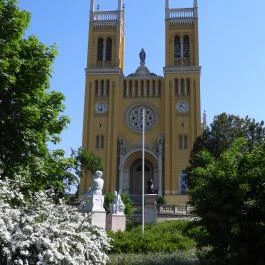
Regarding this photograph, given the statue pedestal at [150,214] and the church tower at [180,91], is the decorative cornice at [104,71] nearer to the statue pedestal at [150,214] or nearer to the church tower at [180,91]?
the church tower at [180,91]

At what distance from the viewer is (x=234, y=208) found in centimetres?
977

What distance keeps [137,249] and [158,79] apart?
115 ft

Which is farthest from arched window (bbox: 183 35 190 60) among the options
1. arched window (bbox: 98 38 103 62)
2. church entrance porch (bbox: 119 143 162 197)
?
church entrance porch (bbox: 119 143 162 197)

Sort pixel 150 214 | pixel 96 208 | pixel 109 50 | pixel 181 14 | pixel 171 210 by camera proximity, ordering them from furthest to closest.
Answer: pixel 181 14, pixel 109 50, pixel 171 210, pixel 150 214, pixel 96 208

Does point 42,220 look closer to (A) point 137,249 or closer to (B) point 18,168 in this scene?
(B) point 18,168

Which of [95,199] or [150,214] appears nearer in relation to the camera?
[95,199]

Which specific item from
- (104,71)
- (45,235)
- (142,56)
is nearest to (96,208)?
(45,235)

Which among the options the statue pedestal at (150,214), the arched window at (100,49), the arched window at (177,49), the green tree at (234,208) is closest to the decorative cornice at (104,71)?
the arched window at (100,49)

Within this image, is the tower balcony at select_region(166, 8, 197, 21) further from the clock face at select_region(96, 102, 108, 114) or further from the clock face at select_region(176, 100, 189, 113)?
the clock face at select_region(96, 102, 108, 114)

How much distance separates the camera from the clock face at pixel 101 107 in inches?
1804

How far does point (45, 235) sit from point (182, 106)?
38625mm

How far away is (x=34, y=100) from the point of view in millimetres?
12062

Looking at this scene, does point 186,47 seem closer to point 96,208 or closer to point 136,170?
point 136,170

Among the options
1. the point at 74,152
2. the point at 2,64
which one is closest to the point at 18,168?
the point at 2,64
